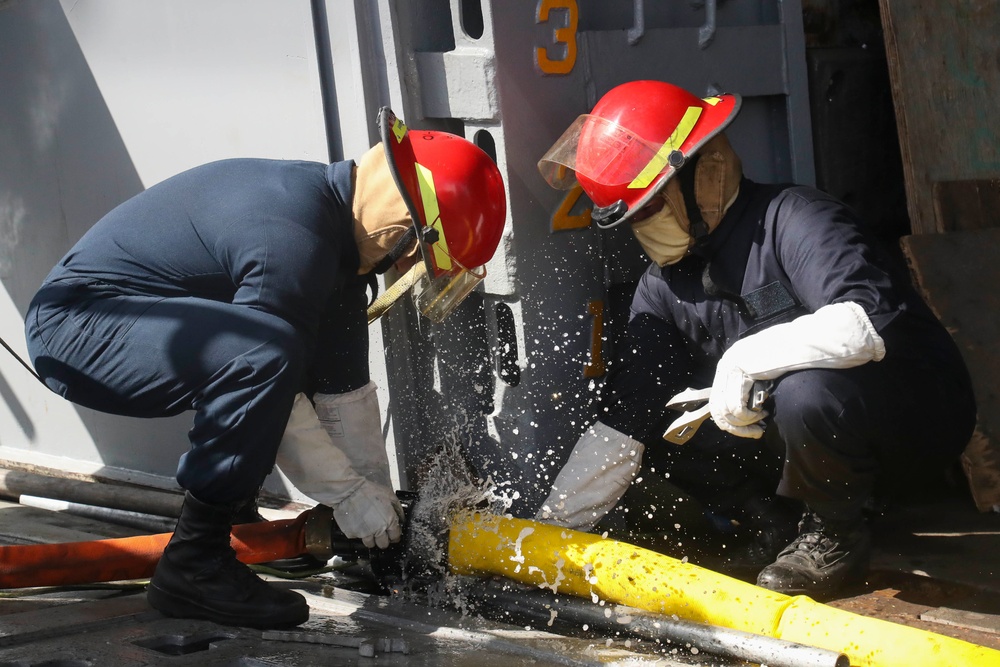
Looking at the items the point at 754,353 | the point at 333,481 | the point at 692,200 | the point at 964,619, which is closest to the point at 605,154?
the point at 692,200

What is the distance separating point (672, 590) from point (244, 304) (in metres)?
1.25

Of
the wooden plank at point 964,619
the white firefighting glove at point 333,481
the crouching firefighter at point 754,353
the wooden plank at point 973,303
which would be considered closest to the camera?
the wooden plank at point 964,619

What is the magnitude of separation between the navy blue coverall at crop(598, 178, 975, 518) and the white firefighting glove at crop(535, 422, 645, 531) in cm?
6

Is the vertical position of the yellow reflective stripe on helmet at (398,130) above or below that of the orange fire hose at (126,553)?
above

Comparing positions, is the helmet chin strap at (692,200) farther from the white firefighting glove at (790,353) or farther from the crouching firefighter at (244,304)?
the crouching firefighter at (244,304)

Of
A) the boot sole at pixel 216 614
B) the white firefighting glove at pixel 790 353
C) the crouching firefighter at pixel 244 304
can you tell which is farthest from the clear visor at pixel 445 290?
the boot sole at pixel 216 614

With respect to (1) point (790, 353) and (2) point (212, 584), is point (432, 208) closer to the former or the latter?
(1) point (790, 353)

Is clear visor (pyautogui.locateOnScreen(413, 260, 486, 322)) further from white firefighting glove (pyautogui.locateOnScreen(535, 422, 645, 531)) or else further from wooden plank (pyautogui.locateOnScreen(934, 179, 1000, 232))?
wooden plank (pyautogui.locateOnScreen(934, 179, 1000, 232))

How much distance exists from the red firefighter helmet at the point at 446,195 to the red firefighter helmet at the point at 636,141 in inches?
12.2

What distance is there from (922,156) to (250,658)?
→ 3028 mm

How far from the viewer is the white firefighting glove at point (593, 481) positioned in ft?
10.2

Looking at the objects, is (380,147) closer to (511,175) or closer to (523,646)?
(511,175)

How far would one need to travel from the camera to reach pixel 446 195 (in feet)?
9.34

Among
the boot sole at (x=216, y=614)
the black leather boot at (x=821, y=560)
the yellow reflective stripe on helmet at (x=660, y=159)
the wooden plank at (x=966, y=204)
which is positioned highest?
the yellow reflective stripe on helmet at (x=660, y=159)
